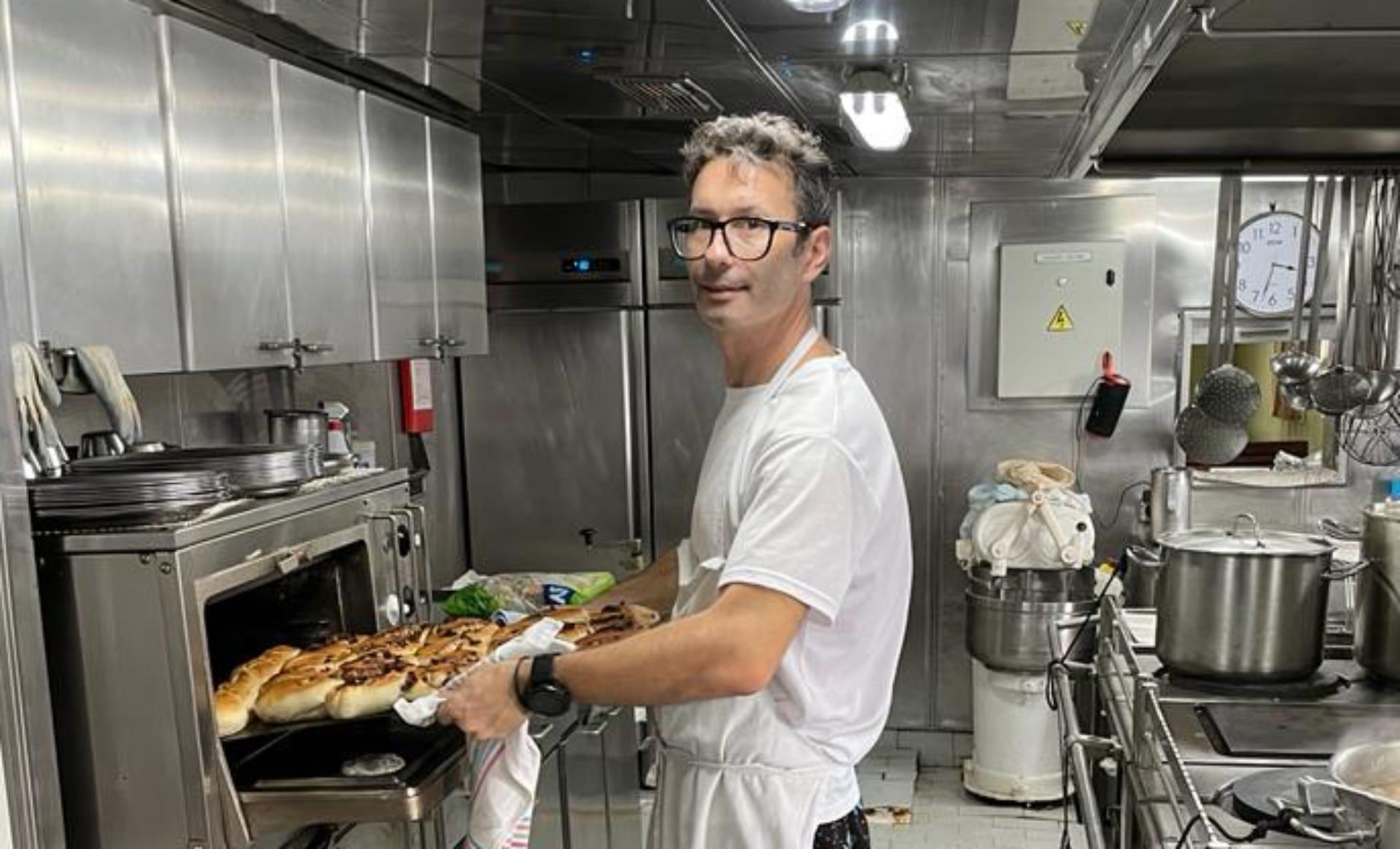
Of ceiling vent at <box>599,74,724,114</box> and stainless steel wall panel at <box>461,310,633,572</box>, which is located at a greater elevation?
ceiling vent at <box>599,74,724,114</box>

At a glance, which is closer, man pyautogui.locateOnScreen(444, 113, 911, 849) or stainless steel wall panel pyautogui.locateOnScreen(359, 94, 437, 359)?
man pyautogui.locateOnScreen(444, 113, 911, 849)

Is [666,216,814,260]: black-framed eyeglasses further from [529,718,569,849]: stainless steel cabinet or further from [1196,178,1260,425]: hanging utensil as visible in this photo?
[1196,178,1260,425]: hanging utensil

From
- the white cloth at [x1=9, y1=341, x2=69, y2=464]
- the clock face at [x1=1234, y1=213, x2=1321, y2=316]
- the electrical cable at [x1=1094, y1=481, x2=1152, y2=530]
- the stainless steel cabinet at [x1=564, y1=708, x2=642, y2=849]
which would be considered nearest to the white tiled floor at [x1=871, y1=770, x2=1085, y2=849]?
the stainless steel cabinet at [x1=564, y1=708, x2=642, y2=849]

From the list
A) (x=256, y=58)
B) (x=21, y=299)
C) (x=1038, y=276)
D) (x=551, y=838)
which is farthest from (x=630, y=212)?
(x=21, y=299)

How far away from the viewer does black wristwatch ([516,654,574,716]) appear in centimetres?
140

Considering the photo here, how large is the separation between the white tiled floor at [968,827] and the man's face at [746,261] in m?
2.50

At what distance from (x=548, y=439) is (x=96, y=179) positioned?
246cm

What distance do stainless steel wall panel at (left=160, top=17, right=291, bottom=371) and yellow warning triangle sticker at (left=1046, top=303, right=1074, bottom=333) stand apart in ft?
9.49

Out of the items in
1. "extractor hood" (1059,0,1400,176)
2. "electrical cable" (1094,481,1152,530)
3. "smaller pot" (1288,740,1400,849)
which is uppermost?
"extractor hood" (1059,0,1400,176)

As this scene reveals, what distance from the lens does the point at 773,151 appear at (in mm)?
1513

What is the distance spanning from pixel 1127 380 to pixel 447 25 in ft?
9.45

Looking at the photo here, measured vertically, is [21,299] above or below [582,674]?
above

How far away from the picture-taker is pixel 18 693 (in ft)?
4.17

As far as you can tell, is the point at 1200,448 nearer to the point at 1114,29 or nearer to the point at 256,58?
the point at 1114,29
